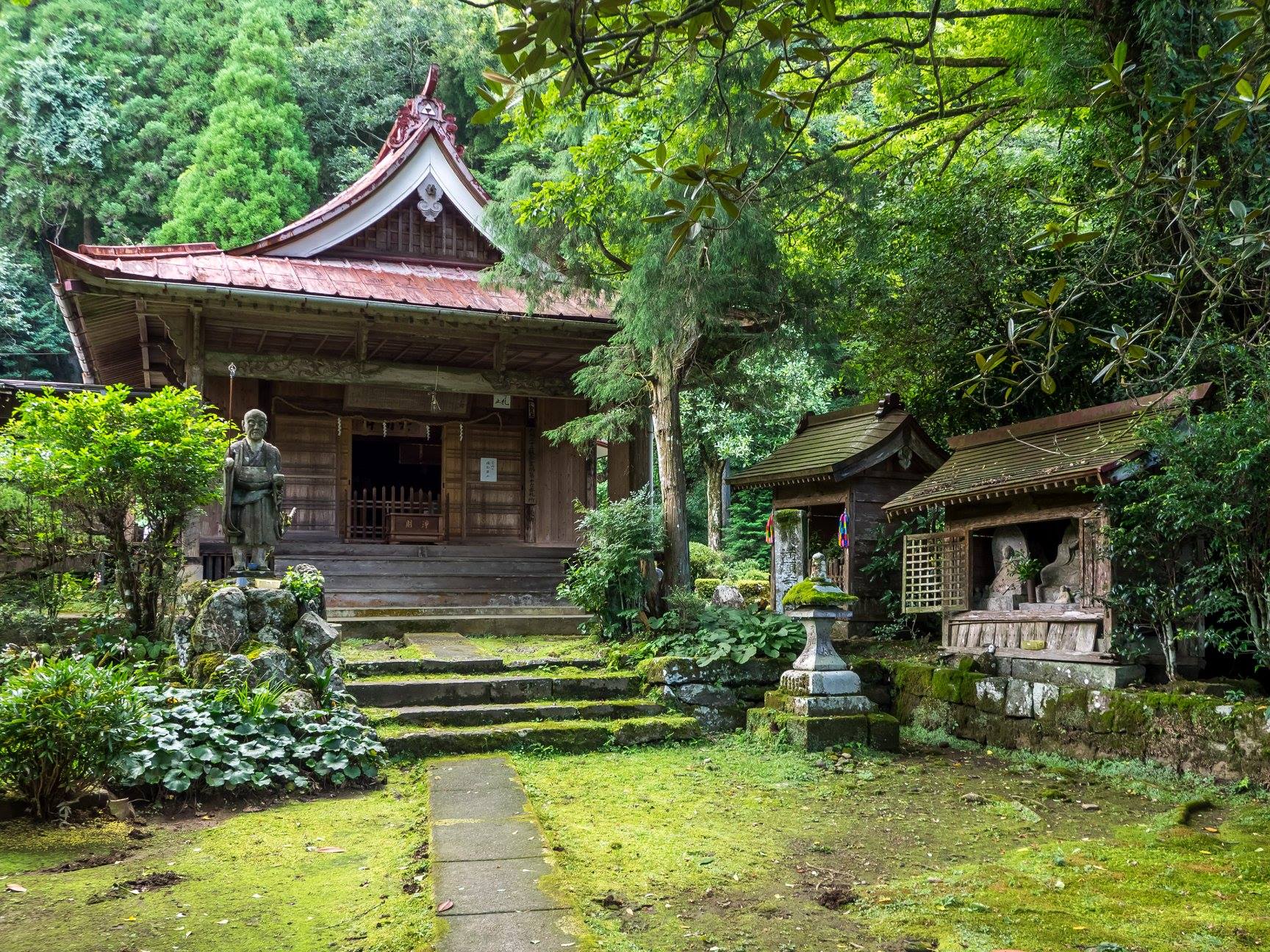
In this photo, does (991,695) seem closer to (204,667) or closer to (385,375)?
(204,667)

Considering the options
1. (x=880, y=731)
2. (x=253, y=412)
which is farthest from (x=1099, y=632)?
(x=253, y=412)

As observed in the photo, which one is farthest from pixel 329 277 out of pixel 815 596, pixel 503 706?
pixel 815 596

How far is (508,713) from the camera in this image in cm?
822

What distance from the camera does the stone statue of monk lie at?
856 centimetres

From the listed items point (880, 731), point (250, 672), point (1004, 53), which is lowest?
point (880, 731)

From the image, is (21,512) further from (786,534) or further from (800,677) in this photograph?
(786,534)

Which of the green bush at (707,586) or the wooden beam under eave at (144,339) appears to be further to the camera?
the green bush at (707,586)

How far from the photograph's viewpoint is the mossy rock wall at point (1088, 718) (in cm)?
647

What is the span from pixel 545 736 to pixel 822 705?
238cm

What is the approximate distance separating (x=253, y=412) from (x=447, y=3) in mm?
27832

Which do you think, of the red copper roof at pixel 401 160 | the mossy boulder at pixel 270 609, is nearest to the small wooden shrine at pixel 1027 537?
the mossy boulder at pixel 270 609

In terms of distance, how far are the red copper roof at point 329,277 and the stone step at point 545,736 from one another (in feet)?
18.6

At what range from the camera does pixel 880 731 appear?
8.01 m

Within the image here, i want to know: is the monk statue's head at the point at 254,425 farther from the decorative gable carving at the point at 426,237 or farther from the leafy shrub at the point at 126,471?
the decorative gable carving at the point at 426,237
